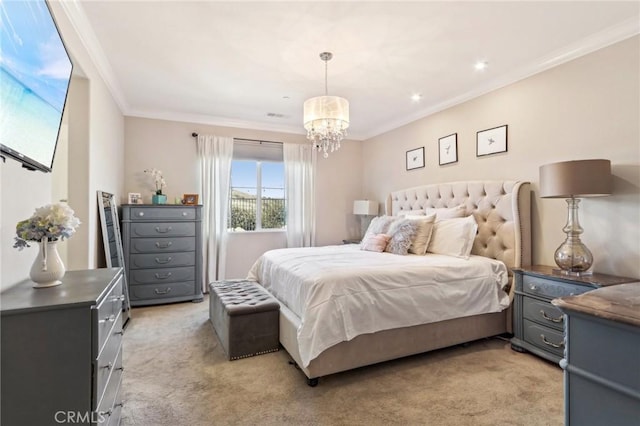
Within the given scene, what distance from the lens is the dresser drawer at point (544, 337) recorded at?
93.3 inches

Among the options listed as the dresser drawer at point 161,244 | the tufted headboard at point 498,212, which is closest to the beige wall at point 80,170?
the dresser drawer at point 161,244

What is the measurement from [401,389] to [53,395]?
1884 millimetres

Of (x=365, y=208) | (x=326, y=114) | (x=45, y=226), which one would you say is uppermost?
(x=326, y=114)

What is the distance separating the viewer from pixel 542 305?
2.52 meters

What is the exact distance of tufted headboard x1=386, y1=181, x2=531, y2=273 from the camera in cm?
301

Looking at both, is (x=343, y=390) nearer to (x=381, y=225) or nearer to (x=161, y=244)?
(x=381, y=225)

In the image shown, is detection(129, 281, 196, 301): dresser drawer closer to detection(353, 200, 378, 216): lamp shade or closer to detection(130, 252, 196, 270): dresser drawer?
detection(130, 252, 196, 270): dresser drawer

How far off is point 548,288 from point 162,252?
413 centimetres

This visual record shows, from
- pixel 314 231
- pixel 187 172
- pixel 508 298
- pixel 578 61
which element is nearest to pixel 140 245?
pixel 187 172

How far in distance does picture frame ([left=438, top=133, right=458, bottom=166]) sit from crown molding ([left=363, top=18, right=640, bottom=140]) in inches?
16.1

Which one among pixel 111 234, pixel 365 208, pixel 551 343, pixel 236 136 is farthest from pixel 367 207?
pixel 111 234

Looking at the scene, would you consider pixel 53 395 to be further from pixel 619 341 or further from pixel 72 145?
pixel 72 145

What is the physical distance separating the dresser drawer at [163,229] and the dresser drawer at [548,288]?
381 cm

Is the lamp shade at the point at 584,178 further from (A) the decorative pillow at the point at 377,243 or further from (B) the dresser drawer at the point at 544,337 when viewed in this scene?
(A) the decorative pillow at the point at 377,243
